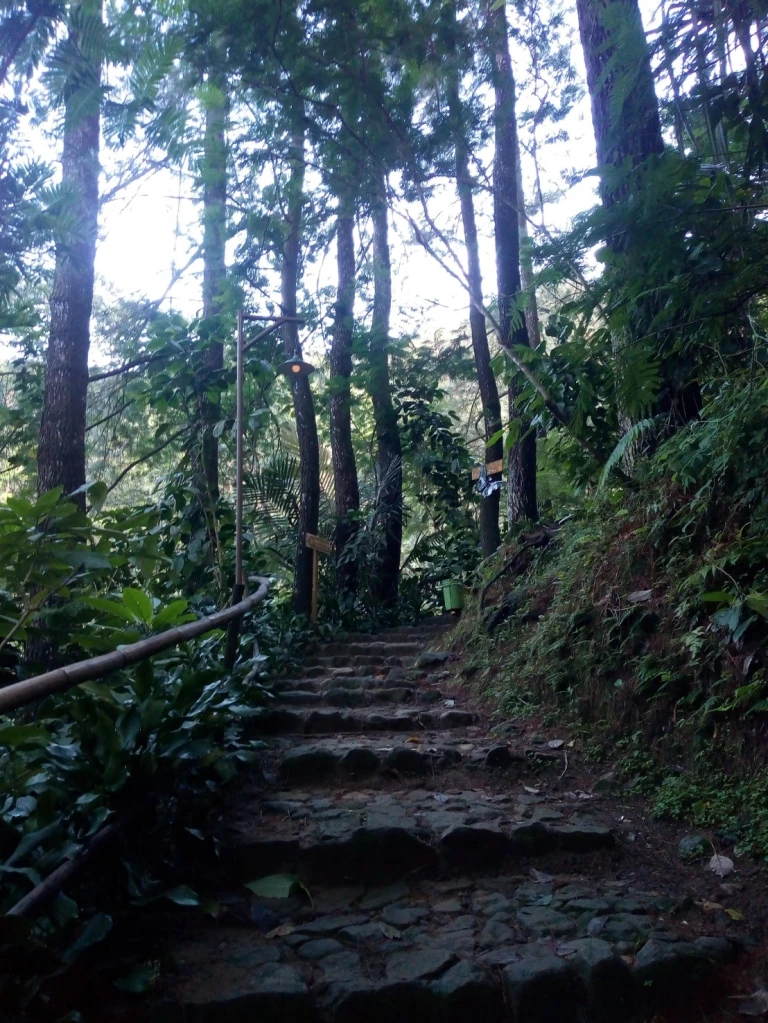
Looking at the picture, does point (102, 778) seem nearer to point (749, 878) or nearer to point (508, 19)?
point (749, 878)

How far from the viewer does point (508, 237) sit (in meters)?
8.80

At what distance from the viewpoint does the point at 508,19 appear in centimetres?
807

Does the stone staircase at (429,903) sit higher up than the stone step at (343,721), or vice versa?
the stone step at (343,721)

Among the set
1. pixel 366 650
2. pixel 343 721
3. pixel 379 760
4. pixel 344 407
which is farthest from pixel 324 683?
pixel 344 407

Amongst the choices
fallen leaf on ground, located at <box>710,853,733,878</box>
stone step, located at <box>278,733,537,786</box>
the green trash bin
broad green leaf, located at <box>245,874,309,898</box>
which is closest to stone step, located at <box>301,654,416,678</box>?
the green trash bin

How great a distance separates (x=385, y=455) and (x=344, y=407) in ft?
2.80

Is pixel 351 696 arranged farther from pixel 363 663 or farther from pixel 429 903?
pixel 429 903

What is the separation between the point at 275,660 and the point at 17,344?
374 cm

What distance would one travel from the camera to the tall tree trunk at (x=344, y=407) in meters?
10.0

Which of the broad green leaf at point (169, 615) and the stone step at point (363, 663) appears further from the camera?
the stone step at point (363, 663)

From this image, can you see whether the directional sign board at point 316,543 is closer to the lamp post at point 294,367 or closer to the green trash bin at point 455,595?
the green trash bin at point 455,595

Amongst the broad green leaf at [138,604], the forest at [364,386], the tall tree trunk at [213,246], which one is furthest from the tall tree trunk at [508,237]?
the broad green leaf at [138,604]

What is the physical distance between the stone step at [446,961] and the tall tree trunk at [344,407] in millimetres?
6998

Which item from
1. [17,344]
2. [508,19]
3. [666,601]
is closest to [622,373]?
[666,601]
